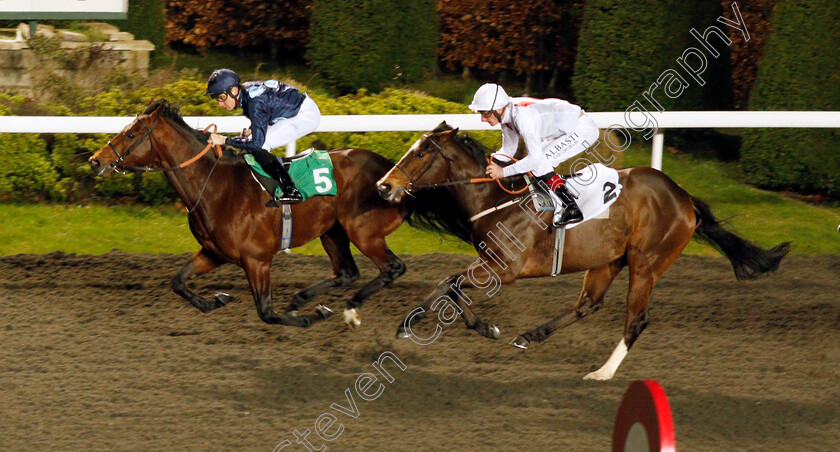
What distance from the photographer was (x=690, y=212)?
5020 millimetres

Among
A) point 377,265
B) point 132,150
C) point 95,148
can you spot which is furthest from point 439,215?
point 95,148

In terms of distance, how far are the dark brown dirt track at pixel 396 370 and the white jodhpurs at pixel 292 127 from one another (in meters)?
1.06

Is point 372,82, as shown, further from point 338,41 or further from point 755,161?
point 755,161

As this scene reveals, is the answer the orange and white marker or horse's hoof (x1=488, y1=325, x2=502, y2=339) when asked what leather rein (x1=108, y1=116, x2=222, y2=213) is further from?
the orange and white marker

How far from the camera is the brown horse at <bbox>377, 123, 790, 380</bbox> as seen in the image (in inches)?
187

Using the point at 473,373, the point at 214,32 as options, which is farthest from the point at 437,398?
the point at 214,32

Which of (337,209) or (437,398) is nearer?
(437,398)

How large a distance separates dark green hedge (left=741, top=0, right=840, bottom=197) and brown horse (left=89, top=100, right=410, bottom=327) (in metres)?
3.98

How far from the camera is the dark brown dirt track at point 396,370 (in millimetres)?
4027

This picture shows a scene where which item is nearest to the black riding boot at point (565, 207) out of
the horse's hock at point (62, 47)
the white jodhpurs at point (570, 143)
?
the white jodhpurs at point (570, 143)

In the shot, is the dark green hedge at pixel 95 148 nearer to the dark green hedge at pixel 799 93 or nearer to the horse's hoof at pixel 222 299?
the horse's hoof at pixel 222 299

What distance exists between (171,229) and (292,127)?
2.42 metres

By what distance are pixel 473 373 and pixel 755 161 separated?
4413mm

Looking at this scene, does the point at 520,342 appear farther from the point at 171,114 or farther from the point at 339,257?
the point at 171,114
